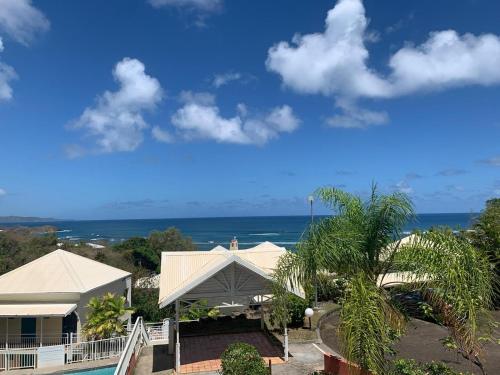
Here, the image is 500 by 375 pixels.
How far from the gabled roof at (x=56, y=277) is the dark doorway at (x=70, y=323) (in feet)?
3.86

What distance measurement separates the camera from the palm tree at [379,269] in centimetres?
773

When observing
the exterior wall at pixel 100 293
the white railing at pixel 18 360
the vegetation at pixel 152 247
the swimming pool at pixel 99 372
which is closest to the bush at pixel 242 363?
the swimming pool at pixel 99 372

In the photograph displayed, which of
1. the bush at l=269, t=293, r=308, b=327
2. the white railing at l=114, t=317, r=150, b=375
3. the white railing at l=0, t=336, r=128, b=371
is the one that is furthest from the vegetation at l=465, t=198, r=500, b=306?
the white railing at l=0, t=336, r=128, b=371

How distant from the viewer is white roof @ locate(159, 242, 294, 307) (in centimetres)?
1321

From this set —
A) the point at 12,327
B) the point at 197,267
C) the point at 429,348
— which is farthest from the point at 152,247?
the point at 429,348

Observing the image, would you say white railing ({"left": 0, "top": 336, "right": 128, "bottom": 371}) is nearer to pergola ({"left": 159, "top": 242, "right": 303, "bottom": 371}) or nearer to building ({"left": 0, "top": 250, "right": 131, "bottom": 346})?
building ({"left": 0, "top": 250, "right": 131, "bottom": 346})

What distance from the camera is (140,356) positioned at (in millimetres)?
15828

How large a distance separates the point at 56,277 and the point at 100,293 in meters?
2.23

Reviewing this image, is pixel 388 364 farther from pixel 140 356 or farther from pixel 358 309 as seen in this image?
pixel 140 356

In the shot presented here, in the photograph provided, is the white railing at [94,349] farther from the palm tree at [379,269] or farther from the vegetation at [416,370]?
the vegetation at [416,370]

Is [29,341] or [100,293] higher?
[100,293]

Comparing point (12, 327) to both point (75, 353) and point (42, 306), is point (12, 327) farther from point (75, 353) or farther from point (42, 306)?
point (75, 353)

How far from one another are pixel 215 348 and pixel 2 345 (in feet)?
31.6

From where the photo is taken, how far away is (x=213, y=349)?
15531 millimetres
